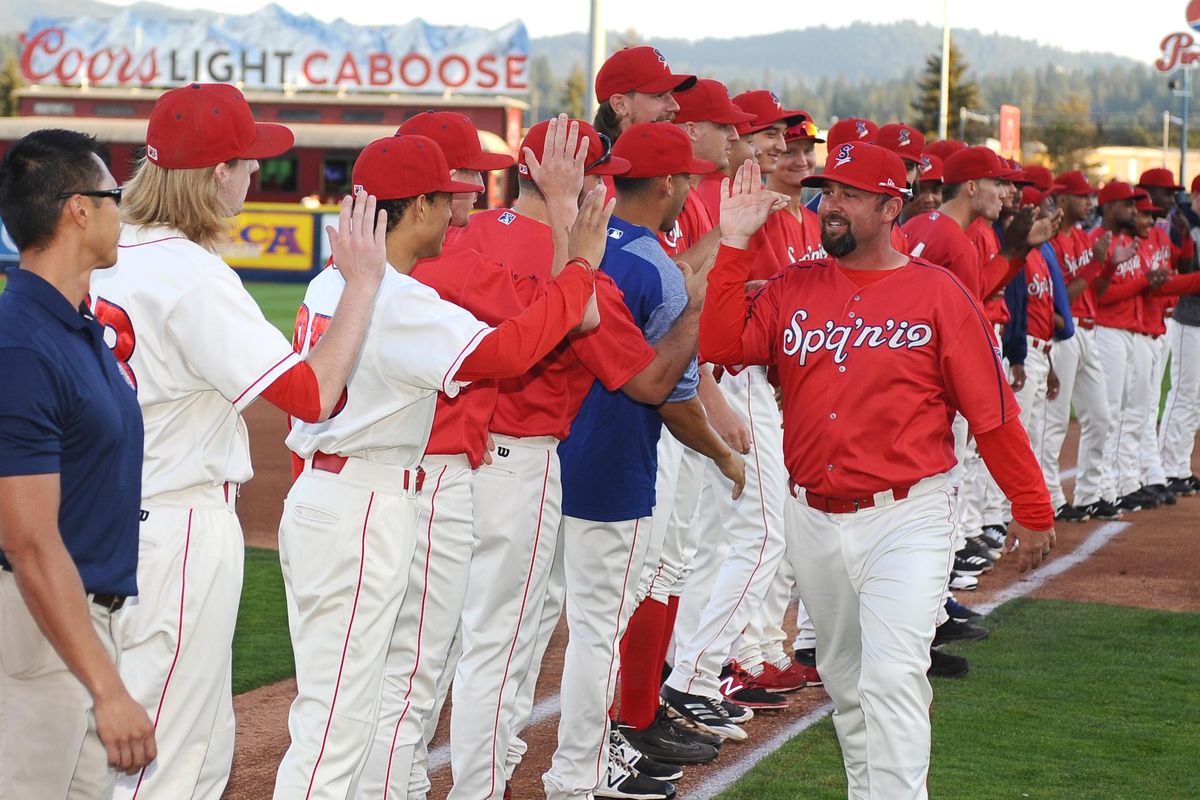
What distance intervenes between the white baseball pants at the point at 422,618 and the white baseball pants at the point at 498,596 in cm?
31

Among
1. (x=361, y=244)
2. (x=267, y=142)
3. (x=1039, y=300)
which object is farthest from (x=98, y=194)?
(x=1039, y=300)

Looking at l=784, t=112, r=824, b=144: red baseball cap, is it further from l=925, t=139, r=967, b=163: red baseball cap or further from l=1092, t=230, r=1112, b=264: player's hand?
l=1092, t=230, r=1112, b=264: player's hand

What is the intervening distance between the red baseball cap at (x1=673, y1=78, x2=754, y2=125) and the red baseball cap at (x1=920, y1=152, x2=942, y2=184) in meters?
2.76

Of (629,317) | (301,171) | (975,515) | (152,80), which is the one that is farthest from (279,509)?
(152,80)

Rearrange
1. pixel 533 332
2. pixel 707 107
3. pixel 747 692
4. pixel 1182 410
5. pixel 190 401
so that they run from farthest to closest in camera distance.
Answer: pixel 1182 410, pixel 747 692, pixel 707 107, pixel 533 332, pixel 190 401

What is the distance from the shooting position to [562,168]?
4.33 m

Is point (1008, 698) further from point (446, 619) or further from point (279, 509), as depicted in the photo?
point (279, 509)

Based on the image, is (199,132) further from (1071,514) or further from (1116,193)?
(1116,193)

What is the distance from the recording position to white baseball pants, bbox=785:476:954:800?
4348 millimetres

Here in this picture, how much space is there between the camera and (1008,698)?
21.8 ft

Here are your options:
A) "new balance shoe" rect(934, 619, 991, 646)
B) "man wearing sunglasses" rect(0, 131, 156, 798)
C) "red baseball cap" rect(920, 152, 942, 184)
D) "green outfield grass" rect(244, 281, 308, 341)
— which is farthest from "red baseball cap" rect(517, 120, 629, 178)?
"green outfield grass" rect(244, 281, 308, 341)

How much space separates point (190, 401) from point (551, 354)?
1506 millimetres

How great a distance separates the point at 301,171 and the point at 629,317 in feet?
119

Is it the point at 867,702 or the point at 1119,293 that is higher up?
the point at 1119,293
